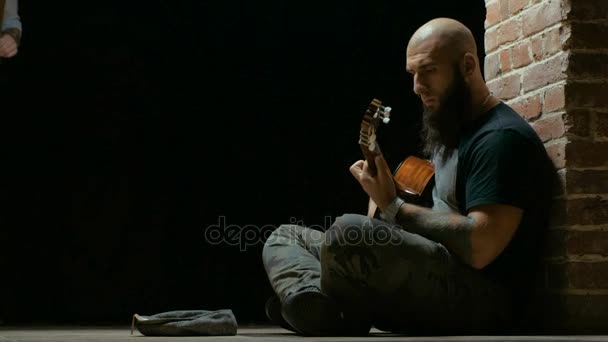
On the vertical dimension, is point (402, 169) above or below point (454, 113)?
below

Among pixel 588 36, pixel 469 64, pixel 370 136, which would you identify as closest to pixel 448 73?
pixel 469 64

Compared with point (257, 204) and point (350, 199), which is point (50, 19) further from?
point (350, 199)

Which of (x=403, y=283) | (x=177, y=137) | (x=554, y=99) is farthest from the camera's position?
(x=177, y=137)

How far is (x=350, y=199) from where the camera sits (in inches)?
182

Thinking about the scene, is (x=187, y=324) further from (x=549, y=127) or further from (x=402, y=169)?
(x=549, y=127)

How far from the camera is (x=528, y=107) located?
277 centimetres

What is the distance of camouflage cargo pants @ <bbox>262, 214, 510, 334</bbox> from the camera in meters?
2.37

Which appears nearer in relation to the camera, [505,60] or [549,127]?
[549,127]

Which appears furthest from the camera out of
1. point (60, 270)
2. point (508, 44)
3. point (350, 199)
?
point (350, 199)

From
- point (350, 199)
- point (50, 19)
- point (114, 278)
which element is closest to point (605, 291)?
point (350, 199)

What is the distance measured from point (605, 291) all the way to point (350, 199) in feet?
7.02

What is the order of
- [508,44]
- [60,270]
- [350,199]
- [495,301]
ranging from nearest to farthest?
[495,301]
[508,44]
[60,270]
[350,199]

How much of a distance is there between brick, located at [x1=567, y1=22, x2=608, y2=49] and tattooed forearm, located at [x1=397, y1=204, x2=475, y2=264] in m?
0.59

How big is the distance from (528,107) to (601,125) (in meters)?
0.23
